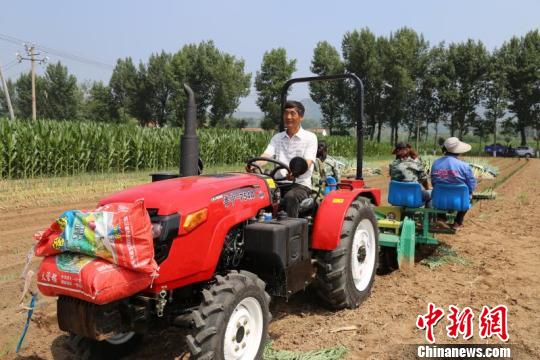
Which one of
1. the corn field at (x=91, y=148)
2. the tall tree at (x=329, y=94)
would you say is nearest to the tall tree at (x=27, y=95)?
the tall tree at (x=329, y=94)

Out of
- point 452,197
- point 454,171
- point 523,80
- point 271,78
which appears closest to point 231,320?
point 452,197

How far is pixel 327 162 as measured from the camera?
7.14 m

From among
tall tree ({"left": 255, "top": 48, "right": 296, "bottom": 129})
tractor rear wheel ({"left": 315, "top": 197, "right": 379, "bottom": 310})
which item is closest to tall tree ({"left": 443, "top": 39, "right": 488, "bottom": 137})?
tall tree ({"left": 255, "top": 48, "right": 296, "bottom": 129})

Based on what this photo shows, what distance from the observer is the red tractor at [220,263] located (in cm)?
265

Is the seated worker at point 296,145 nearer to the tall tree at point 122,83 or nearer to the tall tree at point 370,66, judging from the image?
A: the tall tree at point 370,66

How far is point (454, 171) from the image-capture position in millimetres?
6070

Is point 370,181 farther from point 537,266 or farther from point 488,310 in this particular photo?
point 488,310

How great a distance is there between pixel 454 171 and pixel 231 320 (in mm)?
4268

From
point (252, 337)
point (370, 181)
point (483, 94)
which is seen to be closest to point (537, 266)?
point (252, 337)

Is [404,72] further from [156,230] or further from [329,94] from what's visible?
[156,230]

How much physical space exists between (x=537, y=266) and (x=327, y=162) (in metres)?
3.03

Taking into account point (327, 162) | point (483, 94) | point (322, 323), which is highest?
point (483, 94)

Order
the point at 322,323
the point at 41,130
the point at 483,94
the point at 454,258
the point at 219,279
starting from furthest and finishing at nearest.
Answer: the point at 483,94 < the point at 41,130 < the point at 454,258 < the point at 322,323 < the point at 219,279

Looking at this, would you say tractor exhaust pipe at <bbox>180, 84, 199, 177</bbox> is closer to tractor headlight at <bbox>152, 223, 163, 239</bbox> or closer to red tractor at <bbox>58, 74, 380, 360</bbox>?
red tractor at <bbox>58, 74, 380, 360</bbox>
